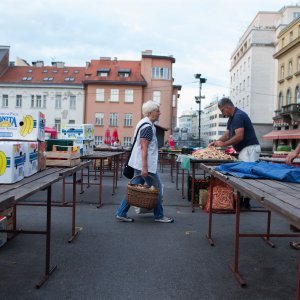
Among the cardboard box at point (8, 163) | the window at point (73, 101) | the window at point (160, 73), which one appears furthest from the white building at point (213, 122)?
the cardboard box at point (8, 163)

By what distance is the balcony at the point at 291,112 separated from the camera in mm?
41875

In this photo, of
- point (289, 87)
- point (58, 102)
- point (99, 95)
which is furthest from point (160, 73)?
point (289, 87)

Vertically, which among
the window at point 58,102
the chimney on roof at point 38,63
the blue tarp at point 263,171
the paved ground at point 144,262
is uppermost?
the chimney on roof at point 38,63

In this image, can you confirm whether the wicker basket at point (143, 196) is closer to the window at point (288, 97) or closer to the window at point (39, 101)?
the window at point (288, 97)

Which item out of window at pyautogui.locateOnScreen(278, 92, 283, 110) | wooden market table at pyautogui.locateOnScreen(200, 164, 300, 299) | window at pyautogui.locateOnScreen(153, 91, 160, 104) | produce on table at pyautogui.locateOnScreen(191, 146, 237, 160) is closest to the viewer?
wooden market table at pyautogui.locateOnScreen(200, 164, 300, 299)

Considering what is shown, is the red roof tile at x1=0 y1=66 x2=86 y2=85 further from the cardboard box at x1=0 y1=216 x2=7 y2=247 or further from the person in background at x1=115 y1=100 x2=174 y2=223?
the cardboard box at x1=0 y1=216 x2=7 y2=247

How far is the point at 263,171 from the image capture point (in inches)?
158

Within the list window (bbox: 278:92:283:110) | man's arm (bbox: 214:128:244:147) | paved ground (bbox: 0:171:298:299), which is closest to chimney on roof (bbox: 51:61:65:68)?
window (bbox: 278:92:283:110)

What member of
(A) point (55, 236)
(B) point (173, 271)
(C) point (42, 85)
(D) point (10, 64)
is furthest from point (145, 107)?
(D) point (10, 64)

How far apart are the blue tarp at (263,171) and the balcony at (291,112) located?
127 ft

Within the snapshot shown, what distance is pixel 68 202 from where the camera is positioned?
27.9 feet

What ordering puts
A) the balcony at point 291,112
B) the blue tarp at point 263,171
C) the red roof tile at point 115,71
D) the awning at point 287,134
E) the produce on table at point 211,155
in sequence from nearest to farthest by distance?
the blue tarp at point 263,171 < the produce on table at point 211,155 < the awning at point 287,134 < the balcony at point 291,112 < the red roof tile at point 115,71

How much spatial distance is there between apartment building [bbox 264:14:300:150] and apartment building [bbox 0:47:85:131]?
80.4ft

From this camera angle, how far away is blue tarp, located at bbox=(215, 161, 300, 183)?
3774mm
